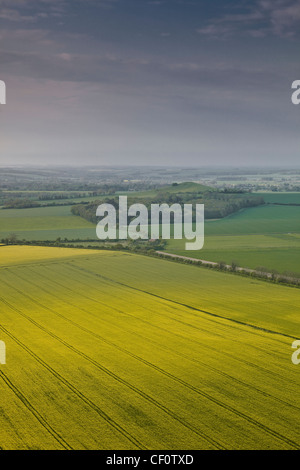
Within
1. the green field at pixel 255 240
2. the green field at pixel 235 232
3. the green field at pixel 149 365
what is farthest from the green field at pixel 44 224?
the green field at pixel 149 365

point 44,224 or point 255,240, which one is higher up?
point 44,224

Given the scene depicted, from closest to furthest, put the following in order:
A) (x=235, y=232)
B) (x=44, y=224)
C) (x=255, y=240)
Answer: (x=255, y=240) < (x=235, y=232) < (x=44, y=224)

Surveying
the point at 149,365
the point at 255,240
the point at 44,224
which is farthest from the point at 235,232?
the point at 149,365

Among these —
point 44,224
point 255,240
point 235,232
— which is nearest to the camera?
point 255,240

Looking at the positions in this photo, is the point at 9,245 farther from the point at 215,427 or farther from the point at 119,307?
the point at 215,427

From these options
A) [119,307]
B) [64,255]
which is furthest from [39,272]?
[119,307]

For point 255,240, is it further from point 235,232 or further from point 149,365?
point 149,365

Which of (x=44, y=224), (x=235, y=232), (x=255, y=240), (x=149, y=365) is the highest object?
(x=44, y=224)

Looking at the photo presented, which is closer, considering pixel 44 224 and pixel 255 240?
pixel 255 240

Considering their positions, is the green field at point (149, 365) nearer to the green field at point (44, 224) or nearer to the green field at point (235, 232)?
the green field at point (235, 232)
